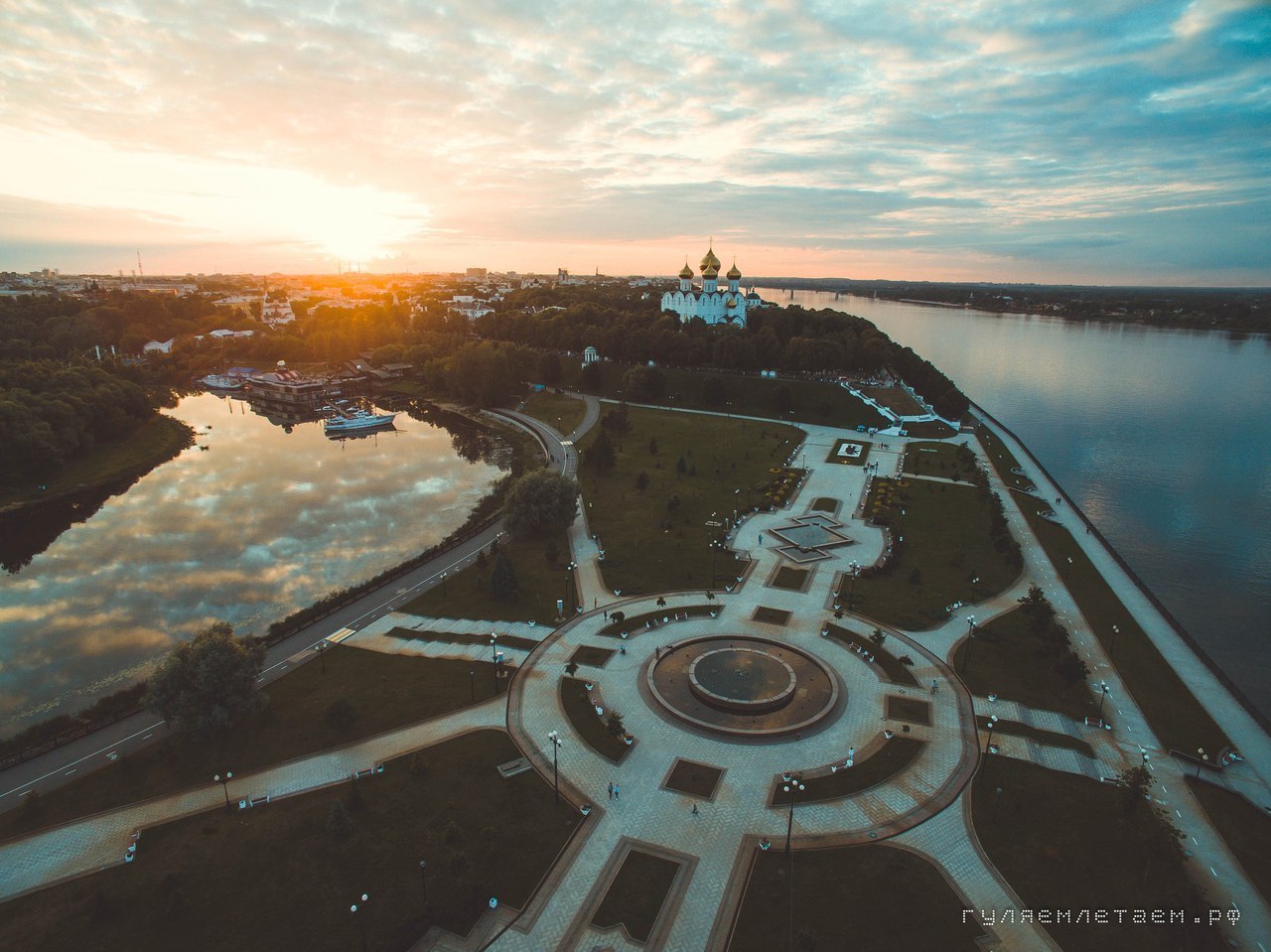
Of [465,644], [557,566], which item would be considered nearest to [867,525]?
[557,566]

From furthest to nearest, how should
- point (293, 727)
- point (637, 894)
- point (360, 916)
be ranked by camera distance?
1. point (293, 727)
2. point (637, 894)
3. point (360, 916)

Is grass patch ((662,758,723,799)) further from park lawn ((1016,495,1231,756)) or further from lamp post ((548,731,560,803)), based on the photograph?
park lawn ((1016,495,1231,756))

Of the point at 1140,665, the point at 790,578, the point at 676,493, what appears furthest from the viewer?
the point at 676,493

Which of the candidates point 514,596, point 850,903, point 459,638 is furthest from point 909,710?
point 459,638

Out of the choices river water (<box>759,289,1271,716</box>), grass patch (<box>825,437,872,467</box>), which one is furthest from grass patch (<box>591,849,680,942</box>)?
grass patch (<box>825,437,872,467</box>)

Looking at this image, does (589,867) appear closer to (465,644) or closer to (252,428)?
(465,644)

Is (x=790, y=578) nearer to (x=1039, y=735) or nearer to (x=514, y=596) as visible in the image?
(x=1039, y=735)
